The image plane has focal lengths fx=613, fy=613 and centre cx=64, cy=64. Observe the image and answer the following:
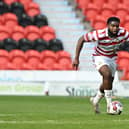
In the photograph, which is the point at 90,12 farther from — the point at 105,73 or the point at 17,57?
Answer: the point at 105,73

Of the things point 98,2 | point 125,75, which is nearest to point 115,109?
point 125,75

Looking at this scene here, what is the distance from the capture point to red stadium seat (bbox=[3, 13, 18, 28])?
2511cm

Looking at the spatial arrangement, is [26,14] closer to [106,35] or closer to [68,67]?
[68,67]

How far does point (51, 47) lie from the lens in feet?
80.3

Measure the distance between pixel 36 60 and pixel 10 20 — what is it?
8.81 feet

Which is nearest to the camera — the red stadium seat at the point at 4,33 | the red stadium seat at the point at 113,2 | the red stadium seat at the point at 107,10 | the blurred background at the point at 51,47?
the blurred background at the point at 51,47

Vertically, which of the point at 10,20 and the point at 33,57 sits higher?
the point at 10,20

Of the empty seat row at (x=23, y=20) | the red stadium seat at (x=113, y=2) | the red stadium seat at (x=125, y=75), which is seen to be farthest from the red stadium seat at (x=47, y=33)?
the red stadium seat at (x=125, y=75)

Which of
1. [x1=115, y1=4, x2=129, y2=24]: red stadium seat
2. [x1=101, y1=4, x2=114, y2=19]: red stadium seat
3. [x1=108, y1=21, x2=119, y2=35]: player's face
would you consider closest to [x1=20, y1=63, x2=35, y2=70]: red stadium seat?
[x1=101, y1=4, x2=114, y2=19]: red stadium seat

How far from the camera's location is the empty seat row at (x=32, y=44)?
23.9 metres

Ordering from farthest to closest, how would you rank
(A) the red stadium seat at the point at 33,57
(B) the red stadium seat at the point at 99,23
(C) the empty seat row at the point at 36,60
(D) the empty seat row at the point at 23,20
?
(B) the red stadium seat at the point at 99,23
(D) the empty seat row at the point at 23,20
(A) the red stadium seat at the point at 33,57
(C) the empty seat row at the point at 36,60

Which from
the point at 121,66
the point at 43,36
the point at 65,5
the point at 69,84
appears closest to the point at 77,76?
the point at 69,84

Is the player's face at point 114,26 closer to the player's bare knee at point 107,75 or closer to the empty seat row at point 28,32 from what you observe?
the player's bare knee at point 107,75

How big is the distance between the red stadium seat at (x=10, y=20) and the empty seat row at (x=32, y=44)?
1.43 meters
